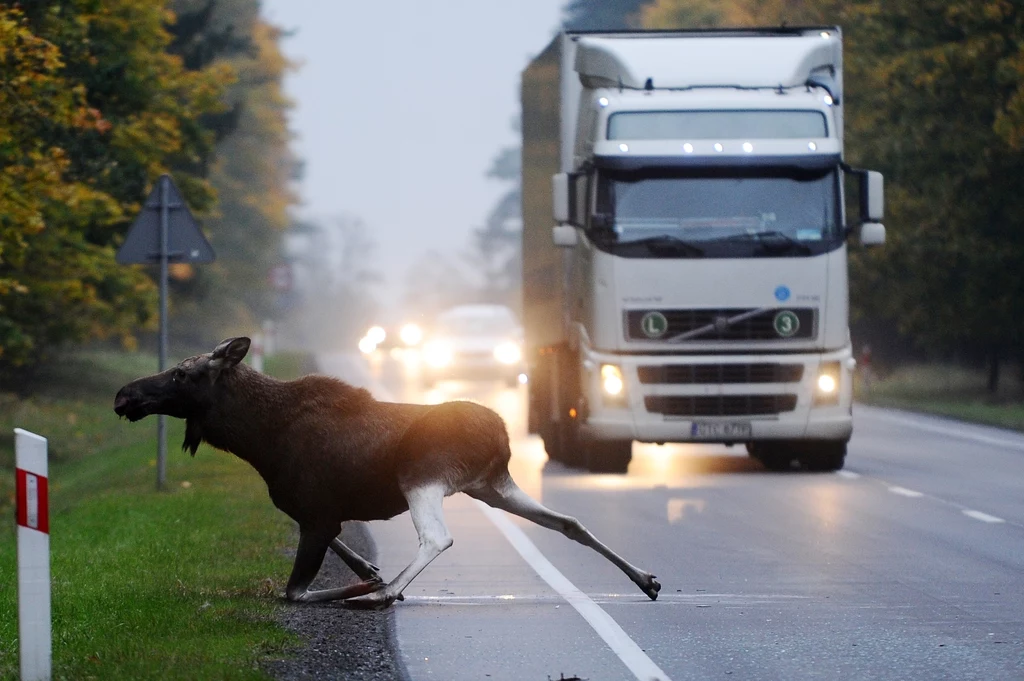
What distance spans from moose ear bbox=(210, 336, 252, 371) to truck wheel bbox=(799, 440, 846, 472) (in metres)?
10.3

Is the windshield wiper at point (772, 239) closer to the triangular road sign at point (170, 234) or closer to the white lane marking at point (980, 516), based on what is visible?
the white lane marking at point (980, 516)

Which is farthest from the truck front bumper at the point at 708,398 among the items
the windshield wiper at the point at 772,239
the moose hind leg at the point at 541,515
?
the moose hind leg at the point at 541,515

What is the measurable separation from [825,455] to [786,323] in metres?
1.67

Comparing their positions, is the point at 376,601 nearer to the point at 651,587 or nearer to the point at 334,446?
the point at 334,446

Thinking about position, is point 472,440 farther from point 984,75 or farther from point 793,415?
point 984,75

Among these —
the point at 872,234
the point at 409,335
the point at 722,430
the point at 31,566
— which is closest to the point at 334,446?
the point at 31,566

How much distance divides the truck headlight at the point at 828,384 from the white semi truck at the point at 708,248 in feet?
0.04

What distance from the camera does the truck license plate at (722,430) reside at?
18.8 metres

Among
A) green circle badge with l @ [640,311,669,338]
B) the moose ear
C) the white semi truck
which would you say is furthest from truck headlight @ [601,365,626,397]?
the moose ear

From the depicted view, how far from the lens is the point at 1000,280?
3347 cm

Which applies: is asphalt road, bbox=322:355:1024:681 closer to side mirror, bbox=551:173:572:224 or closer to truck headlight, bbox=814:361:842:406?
truck headlight, bbox=814:361:842:406

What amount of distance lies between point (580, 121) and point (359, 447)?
10079 mm

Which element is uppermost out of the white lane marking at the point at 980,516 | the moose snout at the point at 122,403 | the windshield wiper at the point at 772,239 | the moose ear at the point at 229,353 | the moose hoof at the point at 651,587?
the windshield wiper at the point at 772,239

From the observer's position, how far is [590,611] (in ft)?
33.4
